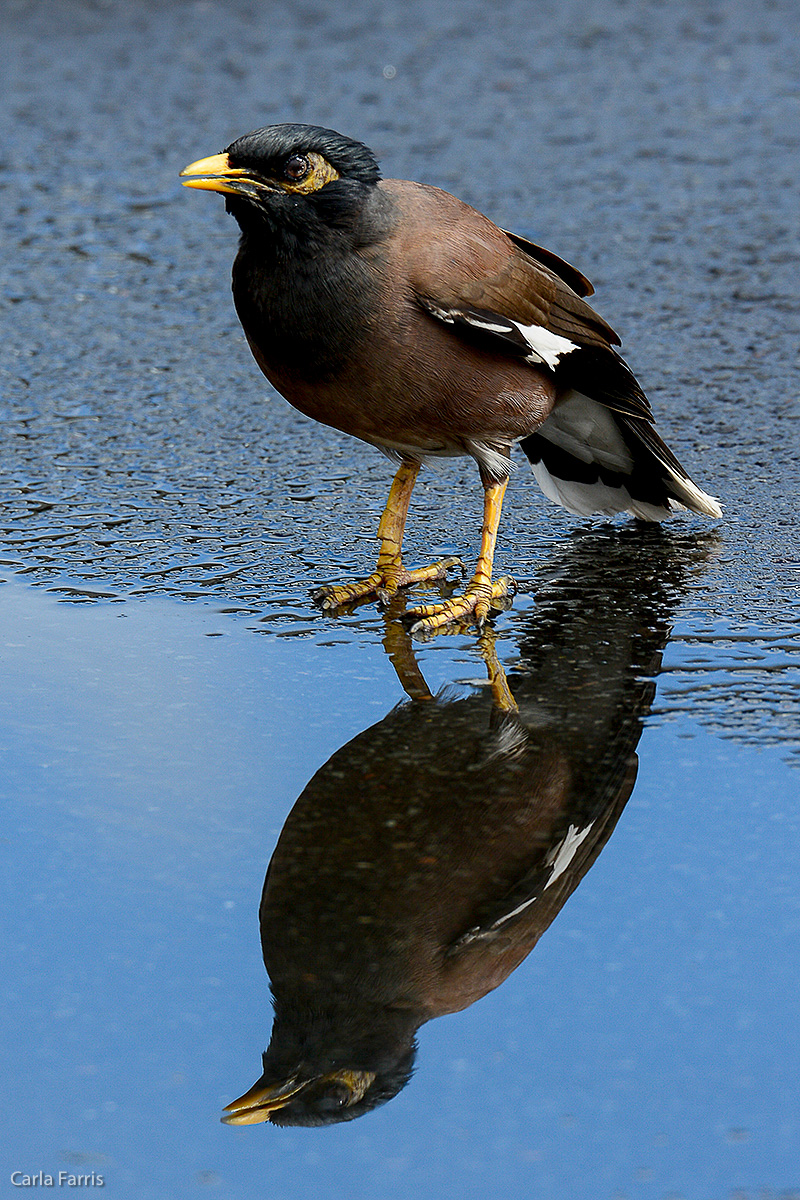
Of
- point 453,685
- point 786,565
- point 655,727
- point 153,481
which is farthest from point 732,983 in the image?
point 153,481

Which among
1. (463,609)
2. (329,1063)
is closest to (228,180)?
(463,609)

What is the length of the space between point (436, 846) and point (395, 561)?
62.7 inches

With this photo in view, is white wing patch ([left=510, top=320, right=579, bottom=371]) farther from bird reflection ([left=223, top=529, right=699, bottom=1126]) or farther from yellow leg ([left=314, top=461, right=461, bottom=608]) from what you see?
bird reflection ([left=223, top=529, right=699, bottom=1126])

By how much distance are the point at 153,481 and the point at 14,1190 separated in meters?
3.22

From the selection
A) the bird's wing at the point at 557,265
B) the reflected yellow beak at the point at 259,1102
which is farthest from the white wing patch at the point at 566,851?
the bird's wing at the point at 557,265

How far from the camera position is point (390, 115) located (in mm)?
8805

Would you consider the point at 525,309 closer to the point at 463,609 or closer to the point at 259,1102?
the point at 463,609

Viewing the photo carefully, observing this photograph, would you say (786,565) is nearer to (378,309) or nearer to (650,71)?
(378,309)

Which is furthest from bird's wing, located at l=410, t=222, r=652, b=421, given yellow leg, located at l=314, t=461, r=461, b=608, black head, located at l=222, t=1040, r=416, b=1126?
black head, located at l=222, t=1040, r=416, b=1126

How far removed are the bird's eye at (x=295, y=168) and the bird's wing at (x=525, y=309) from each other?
387 mm

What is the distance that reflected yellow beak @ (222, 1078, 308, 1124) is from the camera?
2.51 meters

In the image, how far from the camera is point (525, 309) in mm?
4570

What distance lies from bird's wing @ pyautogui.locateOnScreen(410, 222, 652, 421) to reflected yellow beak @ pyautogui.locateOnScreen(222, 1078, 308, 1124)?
2.34 metres

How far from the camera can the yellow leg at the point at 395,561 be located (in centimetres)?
463
